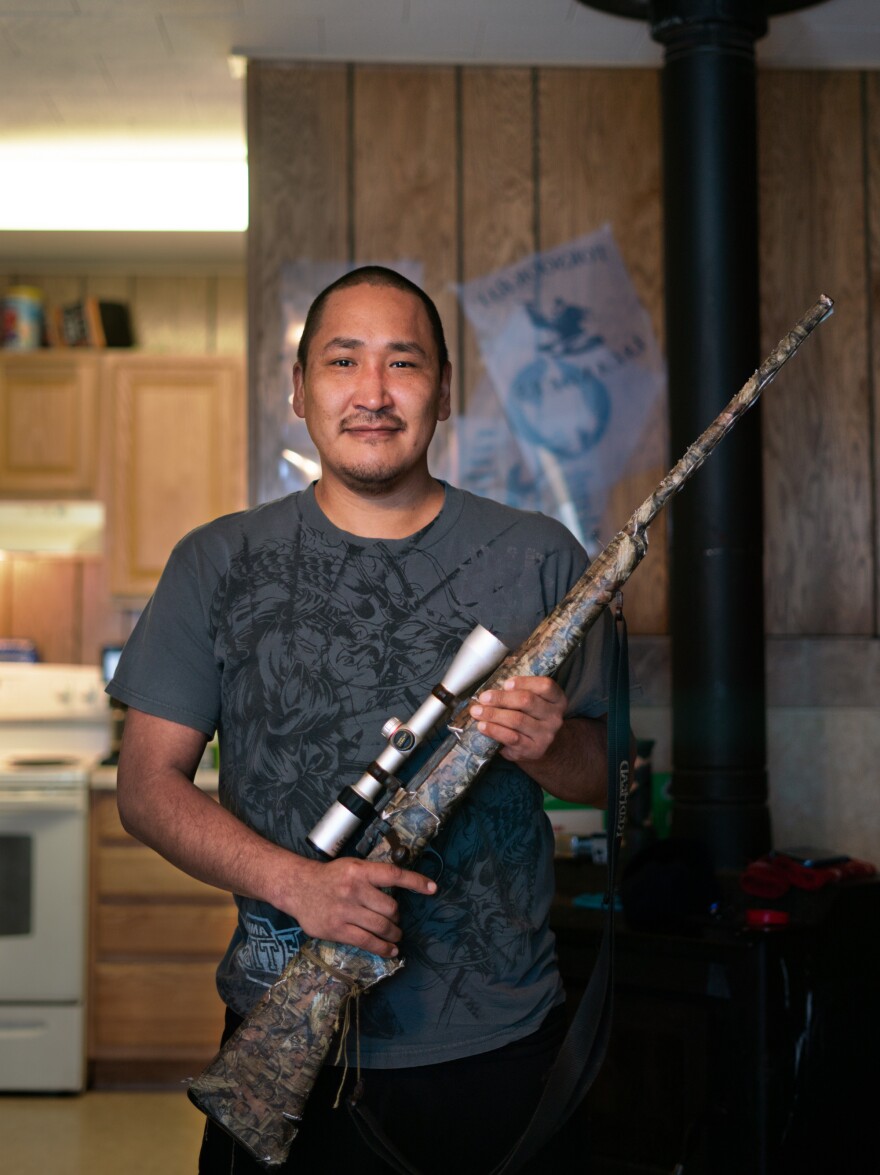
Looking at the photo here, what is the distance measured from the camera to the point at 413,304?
1.30 m

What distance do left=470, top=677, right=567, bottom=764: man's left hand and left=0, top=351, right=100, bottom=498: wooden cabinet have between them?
10.2 feet

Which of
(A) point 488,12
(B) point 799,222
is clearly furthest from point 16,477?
(B) point 799,222

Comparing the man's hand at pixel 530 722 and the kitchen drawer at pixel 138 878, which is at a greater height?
the man's hand at pixel 530 722

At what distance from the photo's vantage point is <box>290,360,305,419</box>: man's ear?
1338 millimetres

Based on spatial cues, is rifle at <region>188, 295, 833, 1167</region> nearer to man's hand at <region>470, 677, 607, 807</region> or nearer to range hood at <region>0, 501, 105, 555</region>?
man's hand at <region>470, 677, 607, 807</region>

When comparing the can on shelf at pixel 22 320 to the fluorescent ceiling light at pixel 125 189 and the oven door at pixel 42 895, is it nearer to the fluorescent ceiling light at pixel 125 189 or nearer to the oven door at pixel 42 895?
the fluorescent ceiling light at pixel 125 189

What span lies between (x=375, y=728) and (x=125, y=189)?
117 inches

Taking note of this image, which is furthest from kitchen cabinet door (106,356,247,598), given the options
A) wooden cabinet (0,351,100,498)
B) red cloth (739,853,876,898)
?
red cloth (739,853,876,898)

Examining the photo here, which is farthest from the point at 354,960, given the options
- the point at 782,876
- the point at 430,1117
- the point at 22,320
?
the point at 22,320

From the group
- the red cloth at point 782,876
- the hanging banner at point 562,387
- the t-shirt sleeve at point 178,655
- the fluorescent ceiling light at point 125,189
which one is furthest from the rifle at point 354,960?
the fluorescent ceiling light at point 125,189

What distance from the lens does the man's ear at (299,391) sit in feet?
4.39

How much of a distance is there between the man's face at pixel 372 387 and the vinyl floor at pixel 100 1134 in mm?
2159

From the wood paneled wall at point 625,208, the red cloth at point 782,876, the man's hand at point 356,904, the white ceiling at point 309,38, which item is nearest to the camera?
the man's hand at point 356,904

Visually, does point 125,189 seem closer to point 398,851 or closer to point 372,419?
point 372,419
